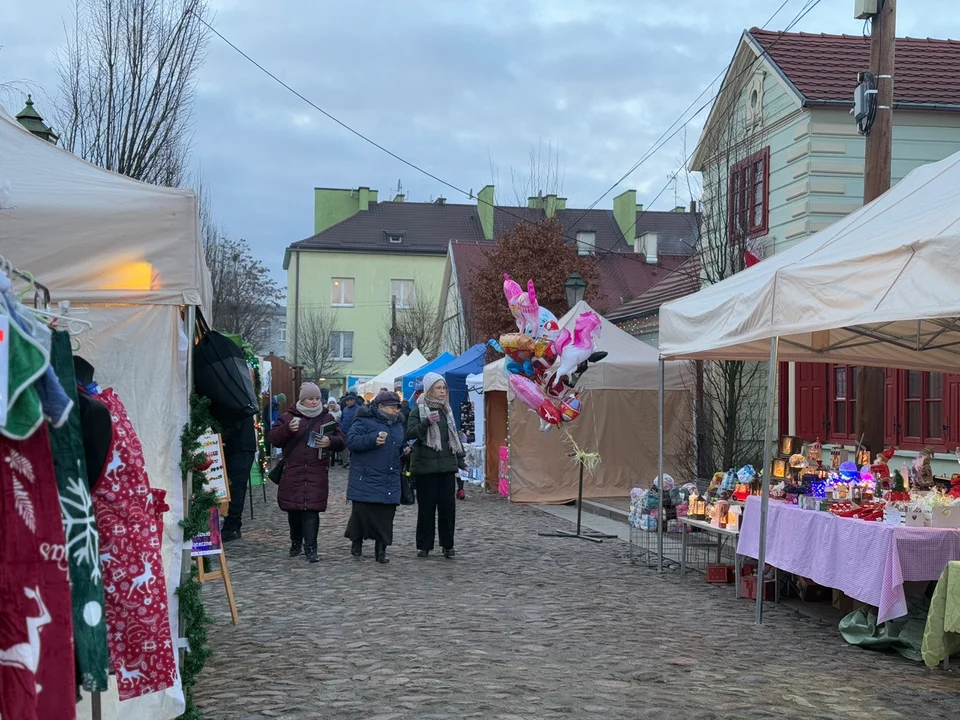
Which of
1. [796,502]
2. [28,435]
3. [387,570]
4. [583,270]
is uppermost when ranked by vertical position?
[583,270]

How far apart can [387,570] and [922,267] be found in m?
6.48

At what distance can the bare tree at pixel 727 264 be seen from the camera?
16.1m

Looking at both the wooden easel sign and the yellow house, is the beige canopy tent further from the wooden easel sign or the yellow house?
the yellow house

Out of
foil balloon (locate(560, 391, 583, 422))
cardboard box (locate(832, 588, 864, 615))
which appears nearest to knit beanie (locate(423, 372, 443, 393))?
foil balloon (locate(560, 391, 583, 422))

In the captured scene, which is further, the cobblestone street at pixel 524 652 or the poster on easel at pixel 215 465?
the poster on easel at pixel 215 465

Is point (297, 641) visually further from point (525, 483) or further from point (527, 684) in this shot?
point (525, 483)

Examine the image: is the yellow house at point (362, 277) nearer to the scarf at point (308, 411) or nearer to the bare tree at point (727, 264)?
the bare tree at point (727, 264)

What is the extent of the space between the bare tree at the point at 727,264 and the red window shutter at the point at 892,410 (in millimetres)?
1838

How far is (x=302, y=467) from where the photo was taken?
37.4ft

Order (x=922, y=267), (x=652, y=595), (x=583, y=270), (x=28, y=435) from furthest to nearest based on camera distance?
1. (x=583, y=270)
2. (x=652, y=595)
3. (x=922, y=267)
4. (x=28, y=435)

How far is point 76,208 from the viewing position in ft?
15.9

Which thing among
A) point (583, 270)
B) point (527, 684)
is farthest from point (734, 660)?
point (583, 270)

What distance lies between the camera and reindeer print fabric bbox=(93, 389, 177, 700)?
3537 mm

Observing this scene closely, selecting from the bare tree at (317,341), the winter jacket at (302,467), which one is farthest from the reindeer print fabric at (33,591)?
the bare tree at (317,341)
